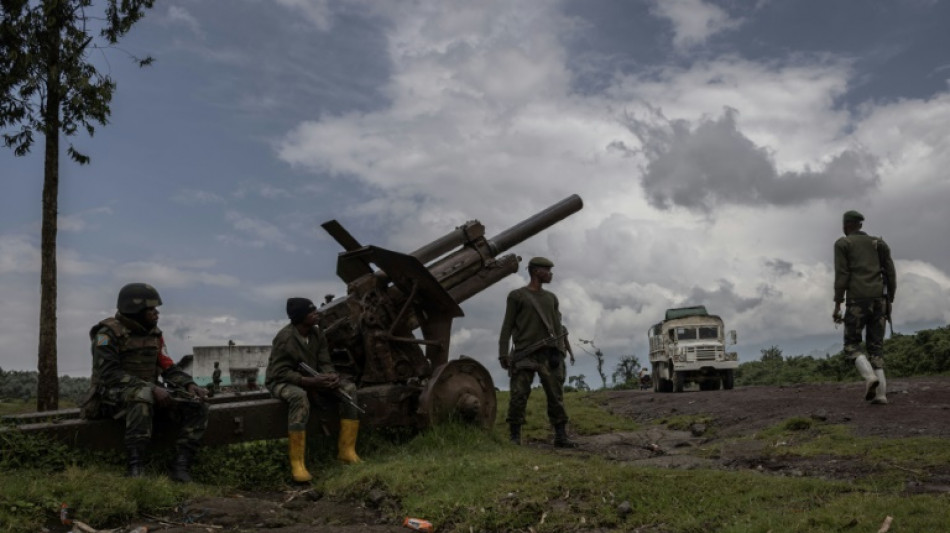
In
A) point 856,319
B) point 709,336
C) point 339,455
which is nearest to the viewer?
point 339,455

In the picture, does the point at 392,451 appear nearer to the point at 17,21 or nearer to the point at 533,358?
the point at 533,358

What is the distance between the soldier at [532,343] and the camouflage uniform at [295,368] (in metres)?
2.20

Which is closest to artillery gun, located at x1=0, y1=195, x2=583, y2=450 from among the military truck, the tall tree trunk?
the tall tree trunk

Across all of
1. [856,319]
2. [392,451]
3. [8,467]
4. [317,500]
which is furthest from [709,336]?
[8,467]

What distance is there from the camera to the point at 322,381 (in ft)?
28.8

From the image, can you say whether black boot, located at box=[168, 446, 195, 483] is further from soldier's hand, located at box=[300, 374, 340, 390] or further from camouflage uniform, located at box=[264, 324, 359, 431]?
soldier's hand, located at box=[300, 374, 340, 390]

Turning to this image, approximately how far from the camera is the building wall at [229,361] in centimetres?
3197

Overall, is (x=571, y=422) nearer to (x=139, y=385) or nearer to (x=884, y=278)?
(x=884, y=278)

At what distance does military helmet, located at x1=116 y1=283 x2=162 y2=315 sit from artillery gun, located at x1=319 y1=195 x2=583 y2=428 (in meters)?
2.12

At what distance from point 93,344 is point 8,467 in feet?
4.07

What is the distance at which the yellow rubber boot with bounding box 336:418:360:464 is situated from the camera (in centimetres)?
888

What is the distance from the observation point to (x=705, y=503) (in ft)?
19.8

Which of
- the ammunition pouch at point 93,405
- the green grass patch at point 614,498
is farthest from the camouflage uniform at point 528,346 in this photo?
the ammunition pouch at point 93,405

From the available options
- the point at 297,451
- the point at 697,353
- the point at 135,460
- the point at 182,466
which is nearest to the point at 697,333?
the point at 697,353
